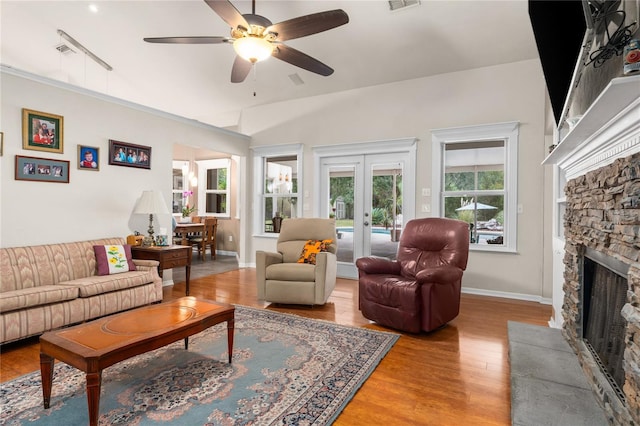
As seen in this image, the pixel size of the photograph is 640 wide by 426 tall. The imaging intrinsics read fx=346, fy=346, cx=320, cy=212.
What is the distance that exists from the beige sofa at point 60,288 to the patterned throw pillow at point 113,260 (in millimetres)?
73

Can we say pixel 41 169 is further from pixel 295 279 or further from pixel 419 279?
pixel 419 279

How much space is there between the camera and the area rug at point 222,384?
Result: 1.84m

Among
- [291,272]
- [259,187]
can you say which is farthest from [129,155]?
[291,272]

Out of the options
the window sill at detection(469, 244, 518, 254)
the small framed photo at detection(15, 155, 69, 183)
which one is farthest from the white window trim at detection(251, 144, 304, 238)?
the window sill at detection(469, 244, 518, 254)

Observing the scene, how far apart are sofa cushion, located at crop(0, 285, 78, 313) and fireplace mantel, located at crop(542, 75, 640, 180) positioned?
12.6 feet

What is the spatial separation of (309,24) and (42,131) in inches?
119

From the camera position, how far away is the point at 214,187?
8266 mm

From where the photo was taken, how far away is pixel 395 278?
10.9ft

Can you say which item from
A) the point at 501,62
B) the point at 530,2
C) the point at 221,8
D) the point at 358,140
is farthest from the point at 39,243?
the point at 501,62

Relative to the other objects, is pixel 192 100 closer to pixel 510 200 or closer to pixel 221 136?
pixel 221 136

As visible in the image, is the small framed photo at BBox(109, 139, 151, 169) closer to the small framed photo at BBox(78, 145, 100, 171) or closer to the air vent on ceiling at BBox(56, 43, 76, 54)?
the small framed photo at BBox(78, 145, 100, 171)

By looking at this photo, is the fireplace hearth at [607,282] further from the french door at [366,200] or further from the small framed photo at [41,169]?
the small framed photo at [41,169]

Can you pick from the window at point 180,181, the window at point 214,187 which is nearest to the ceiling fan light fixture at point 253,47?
the window at point 214,187

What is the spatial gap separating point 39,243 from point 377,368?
3574mm
